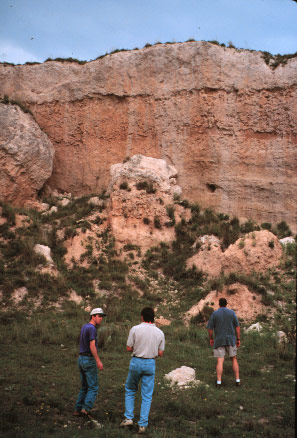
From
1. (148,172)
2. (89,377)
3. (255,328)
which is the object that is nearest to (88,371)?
(89,377)

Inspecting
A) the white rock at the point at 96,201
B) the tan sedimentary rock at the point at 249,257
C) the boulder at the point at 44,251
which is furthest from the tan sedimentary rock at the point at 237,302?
the white rock at the point at 96,201

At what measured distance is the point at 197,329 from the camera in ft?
40.5

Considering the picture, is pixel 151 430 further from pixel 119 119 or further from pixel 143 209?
pixel 119 119

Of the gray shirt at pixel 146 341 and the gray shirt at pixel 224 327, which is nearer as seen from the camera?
the gray shirt at pixel 146 341

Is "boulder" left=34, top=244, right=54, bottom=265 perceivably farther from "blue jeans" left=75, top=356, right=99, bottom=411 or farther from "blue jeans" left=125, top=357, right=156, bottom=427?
"blue jeans" left=125, top=357, right=156, bottom=427

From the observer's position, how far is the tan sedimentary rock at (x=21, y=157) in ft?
61.7

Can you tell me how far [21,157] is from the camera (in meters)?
19.0

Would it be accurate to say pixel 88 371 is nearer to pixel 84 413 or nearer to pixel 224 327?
pixel 84 413

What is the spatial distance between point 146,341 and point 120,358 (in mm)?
4147

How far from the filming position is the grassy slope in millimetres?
6156

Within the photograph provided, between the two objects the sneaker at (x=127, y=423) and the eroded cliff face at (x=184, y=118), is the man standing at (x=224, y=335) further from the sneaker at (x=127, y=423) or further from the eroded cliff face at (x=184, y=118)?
the eroded cliff face at (x=184, y=118)

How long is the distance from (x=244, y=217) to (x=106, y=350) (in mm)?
10157

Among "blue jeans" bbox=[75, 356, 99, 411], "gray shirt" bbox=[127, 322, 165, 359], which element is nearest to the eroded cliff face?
"gray shirt" bbox=[127, 322, 165, 359]

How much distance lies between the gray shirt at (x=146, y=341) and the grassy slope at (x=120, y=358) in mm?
955
